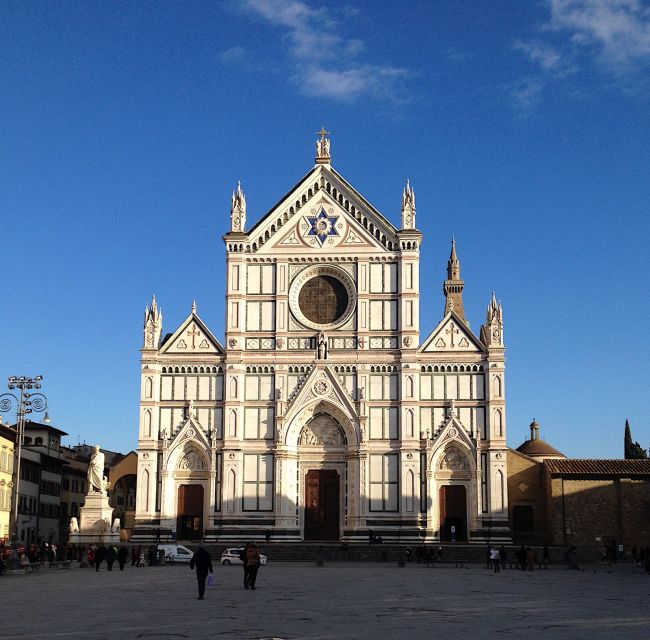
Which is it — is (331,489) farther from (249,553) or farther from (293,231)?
(249,553)

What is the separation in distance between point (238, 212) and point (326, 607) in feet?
124

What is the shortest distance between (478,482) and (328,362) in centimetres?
1066

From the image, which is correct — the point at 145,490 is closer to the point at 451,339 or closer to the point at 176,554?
the point at 176,554

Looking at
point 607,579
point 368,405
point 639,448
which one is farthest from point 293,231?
point 639,448

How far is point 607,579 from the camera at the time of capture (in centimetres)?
3644

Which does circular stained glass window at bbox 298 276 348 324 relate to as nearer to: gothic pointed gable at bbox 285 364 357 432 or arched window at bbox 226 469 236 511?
gothic pointed gable at bbox 285 364 357 432

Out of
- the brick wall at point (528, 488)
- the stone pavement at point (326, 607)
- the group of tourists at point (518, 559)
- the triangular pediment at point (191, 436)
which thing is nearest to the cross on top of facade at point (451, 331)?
the brick wall at point (528, 488)

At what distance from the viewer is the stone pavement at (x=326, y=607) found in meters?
17.5

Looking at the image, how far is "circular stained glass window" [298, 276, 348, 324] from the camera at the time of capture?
56062mm

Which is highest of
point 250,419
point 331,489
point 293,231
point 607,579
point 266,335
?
point 293,231

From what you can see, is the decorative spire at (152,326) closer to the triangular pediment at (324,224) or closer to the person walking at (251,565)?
the triangular pediment at (324,224)

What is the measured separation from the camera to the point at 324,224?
56594 mm

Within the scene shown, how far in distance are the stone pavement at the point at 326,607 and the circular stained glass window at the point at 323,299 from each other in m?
21.2

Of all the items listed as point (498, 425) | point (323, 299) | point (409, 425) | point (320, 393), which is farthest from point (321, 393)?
point (498, 425)
